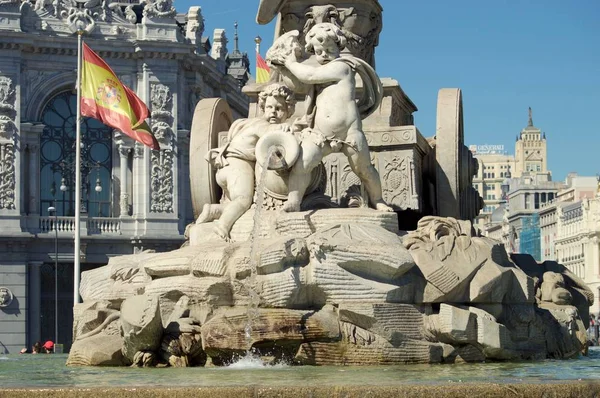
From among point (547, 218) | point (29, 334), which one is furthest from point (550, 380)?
point (547, 218)

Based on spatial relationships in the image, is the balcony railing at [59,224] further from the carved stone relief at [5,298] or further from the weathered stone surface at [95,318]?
the weathered stone surface at [95,318]

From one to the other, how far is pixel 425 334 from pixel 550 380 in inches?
156

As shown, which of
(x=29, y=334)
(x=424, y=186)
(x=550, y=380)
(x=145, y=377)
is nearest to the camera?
(x=550, y=380)

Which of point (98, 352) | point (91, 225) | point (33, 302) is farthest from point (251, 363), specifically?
point (91, 225)

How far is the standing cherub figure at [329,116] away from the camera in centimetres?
1569

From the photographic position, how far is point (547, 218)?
470ft

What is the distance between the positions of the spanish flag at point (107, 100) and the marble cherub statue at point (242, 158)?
19533mm

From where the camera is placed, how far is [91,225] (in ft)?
200

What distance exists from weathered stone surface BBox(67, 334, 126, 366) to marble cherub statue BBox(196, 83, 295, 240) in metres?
1.83

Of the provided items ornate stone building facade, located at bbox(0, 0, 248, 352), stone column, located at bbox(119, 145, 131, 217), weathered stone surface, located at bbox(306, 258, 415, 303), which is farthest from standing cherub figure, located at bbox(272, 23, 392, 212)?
stone column, located at bbox(119, 145, 131, 217)

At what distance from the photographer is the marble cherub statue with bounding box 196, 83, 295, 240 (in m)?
16.0

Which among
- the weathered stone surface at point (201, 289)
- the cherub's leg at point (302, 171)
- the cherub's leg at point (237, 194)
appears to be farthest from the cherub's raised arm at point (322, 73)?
the weathered stone surface at point (201, 289)

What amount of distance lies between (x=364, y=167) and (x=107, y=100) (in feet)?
68.0

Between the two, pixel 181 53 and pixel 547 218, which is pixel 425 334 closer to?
pixel 181 53
